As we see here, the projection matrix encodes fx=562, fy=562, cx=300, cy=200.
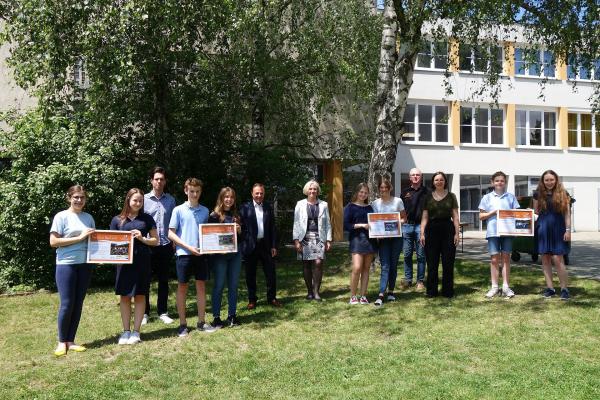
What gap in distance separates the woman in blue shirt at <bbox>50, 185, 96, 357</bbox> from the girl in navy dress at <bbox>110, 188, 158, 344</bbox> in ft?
1.36

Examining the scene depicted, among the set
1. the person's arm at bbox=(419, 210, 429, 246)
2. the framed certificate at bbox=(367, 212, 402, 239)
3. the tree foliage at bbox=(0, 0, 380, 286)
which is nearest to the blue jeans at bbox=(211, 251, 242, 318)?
the framed certificate at bbox=(367, 212, 402, 239)

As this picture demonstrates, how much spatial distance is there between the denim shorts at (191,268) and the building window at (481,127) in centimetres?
2267

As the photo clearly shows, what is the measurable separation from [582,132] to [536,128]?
2.79m

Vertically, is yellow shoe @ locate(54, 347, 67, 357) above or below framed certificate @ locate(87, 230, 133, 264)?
below

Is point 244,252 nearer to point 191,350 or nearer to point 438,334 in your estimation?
point 191,350

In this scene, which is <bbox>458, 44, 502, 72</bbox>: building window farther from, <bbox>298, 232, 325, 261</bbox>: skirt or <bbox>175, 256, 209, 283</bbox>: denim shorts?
<bbox>175, 256, 209, 283</bbox>: denim shorts

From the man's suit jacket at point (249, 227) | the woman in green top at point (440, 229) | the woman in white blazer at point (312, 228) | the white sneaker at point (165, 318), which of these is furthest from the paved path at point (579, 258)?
the white sneaker at point (165, 318)

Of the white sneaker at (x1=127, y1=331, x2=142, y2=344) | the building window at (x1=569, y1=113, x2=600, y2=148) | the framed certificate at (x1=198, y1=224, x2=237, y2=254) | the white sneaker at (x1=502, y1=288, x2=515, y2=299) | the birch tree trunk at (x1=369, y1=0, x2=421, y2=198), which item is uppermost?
the building window at (x1=569, y1=113, x2=600, y2=148)

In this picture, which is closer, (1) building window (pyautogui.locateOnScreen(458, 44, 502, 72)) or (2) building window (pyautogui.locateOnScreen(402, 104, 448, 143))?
(1) building window (pyautogui.locateOnScreen(458, 44, 502, 72))

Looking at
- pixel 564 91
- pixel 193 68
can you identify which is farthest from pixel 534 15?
pixel 564 91

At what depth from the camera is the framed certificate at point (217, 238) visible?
7148 millimetres

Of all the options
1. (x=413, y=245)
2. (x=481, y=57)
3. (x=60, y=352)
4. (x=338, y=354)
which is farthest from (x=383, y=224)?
(x=481, y=57)

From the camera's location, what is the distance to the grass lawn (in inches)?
201

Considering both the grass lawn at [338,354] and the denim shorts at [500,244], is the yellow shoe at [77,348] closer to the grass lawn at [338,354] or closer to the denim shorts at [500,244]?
the grass lawn at [338,354]
